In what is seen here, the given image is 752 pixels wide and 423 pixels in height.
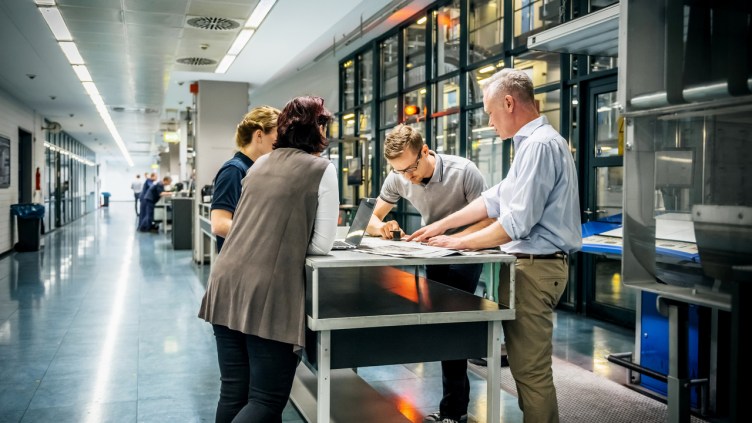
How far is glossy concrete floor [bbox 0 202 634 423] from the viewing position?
330cm

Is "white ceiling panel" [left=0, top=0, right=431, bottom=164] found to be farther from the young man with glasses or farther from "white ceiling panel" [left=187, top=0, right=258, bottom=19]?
the young man with glasses

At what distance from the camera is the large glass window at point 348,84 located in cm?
1088

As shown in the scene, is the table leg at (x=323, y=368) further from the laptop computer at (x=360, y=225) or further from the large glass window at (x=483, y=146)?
the large glass window at (x=483, y=146)

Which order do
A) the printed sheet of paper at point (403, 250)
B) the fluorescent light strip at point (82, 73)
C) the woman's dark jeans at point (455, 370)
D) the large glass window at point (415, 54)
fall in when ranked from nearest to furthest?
the printed sheet of paper at point (403, 250) < the woman's dark jeans at point (455, 370) < the large glass window at point (415, 54) < the fluorescent light strip at point (82, 73)

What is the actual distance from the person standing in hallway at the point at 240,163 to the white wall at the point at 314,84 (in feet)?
26.1

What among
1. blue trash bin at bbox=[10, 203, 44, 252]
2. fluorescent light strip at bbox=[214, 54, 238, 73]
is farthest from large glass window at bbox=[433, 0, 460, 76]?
blue trash bin at bbox=[10, 203, 44, 252]

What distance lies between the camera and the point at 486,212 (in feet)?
8.48

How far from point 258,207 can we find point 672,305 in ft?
4.45

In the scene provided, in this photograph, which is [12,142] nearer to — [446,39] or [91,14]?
[91,14]

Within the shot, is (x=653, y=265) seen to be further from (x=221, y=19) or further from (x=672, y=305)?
(x=221, y=19)

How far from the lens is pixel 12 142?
11.6 metres

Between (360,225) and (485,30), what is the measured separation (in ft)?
17.8

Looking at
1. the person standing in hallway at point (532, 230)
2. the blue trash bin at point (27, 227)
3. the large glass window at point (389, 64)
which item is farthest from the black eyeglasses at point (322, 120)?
the blue trash bin at point (27, 227)

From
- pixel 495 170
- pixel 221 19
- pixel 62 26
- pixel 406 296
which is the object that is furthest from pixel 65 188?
pixel 406 296
